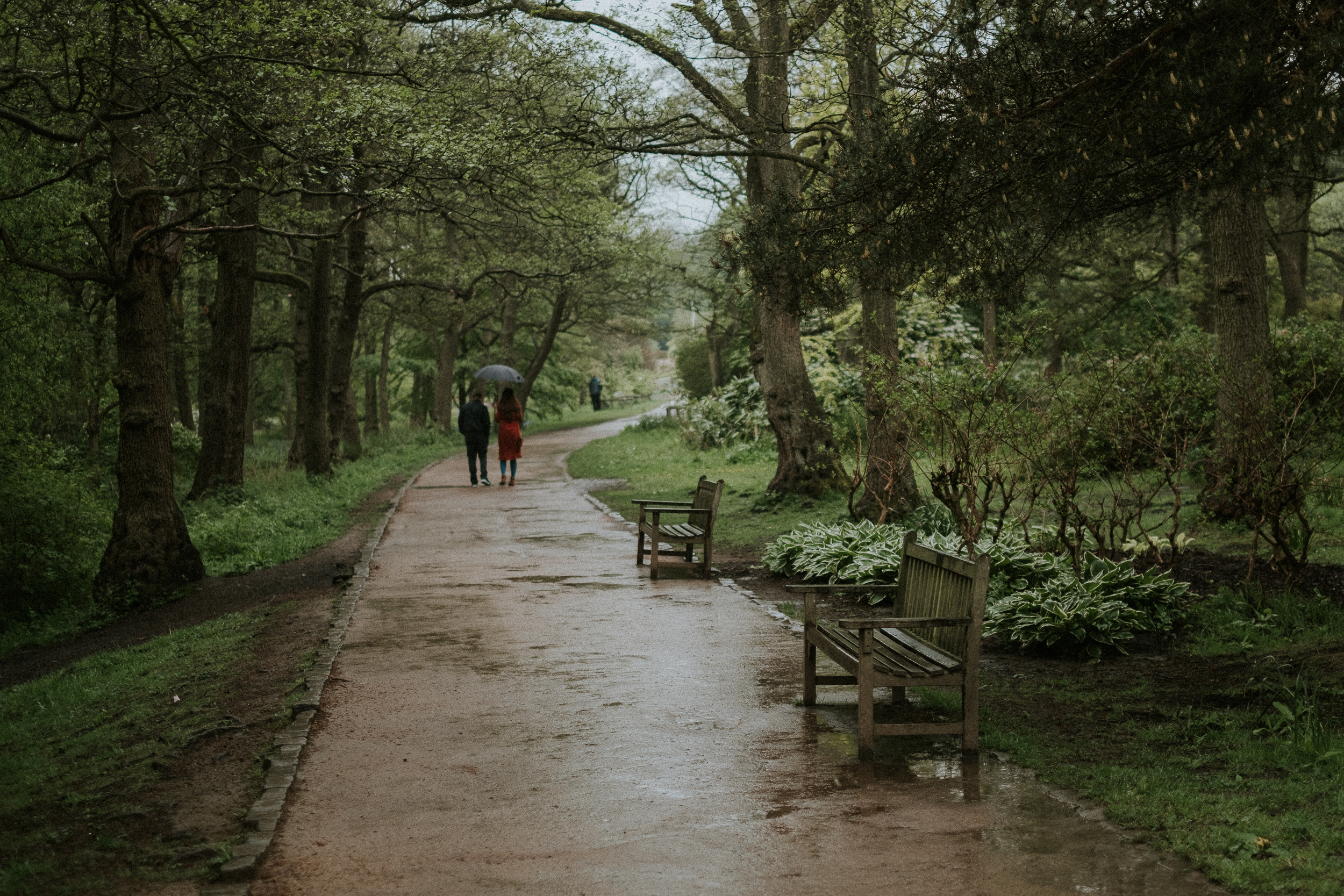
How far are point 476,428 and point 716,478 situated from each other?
15.4ft

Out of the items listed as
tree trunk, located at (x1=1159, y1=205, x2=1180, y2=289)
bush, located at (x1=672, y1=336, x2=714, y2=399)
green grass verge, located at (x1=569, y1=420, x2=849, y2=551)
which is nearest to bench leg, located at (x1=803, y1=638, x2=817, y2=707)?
green grass verge, located at (x1=569, y1=420, x2=849, y2=551)

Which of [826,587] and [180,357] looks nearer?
[826,587]

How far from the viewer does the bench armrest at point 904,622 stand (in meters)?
5.57

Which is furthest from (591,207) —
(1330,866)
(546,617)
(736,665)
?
(1330,866)

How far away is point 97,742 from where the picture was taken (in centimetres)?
652

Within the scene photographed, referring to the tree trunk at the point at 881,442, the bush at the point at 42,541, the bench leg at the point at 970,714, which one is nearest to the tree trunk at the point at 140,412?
the bush at the point at 42,541

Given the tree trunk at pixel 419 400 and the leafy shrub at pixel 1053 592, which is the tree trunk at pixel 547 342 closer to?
the tree trunk at pixel 419 400

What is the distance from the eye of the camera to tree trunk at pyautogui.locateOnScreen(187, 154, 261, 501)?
18.2 m

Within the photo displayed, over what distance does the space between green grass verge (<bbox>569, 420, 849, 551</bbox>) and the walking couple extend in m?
2.24

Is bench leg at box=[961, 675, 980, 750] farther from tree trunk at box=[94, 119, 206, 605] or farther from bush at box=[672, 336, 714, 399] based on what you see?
bush at box=[672, 336, 714, 399]

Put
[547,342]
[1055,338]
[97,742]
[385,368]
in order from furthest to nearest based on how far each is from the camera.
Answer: [385,368] → [547,342] → [1055,338] → [97,742]

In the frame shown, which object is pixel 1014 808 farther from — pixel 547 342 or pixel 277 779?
pixel 547 342

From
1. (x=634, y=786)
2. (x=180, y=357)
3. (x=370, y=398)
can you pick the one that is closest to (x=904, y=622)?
(x=634, y=786)

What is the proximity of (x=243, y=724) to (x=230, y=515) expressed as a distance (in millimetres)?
10663
